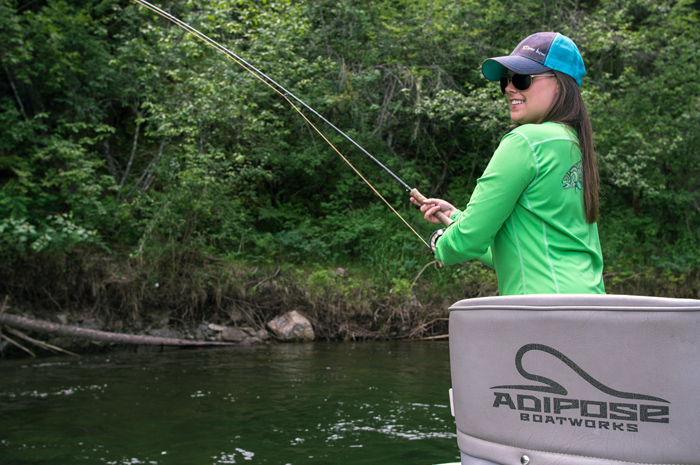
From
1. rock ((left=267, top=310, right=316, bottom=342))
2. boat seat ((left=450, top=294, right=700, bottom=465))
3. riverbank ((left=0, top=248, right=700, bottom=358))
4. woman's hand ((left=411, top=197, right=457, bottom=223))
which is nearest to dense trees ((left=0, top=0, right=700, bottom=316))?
riverbank ((left=0, top=248, right=700, bottom=358))

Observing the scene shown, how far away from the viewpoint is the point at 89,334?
8.05 meters

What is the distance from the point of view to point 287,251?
1078 centimetres

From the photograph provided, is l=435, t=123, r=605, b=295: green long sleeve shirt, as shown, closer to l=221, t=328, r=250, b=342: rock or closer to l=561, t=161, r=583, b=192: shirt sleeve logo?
l=561, t=161, r=583, b=192: shirt sleeve logo

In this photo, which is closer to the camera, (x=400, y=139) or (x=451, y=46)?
(x=451, y=46)

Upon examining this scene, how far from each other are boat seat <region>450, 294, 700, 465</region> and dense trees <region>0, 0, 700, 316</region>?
285 inches

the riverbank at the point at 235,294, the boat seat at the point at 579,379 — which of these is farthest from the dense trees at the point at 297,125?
the boat seat at the point at 579,379

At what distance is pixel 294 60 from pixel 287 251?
10.6ft

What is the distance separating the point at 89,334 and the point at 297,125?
545cm

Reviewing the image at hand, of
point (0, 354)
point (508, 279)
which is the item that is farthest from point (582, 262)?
point (0, 354)

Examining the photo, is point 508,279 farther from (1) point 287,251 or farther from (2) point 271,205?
(2) point 271,205

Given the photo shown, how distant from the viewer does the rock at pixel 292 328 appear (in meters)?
9.03

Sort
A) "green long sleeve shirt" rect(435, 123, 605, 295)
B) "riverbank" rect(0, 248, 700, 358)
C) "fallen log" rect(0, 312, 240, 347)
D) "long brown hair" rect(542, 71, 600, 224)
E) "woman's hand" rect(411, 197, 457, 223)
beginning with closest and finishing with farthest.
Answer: "green long sleeve shirt" rect(435, 123, 605, 295)
"long brown hair" rect(542, 71, 600, 224)
"woman's hand" rect(411, 197, 457, 223)
"fallen log" rect(0, 312, 240, 347)
"riverbank" rect(0, 248, 700, 358)

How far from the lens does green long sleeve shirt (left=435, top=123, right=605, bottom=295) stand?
1.52 m

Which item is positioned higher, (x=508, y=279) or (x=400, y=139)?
(x=400, y=139)
